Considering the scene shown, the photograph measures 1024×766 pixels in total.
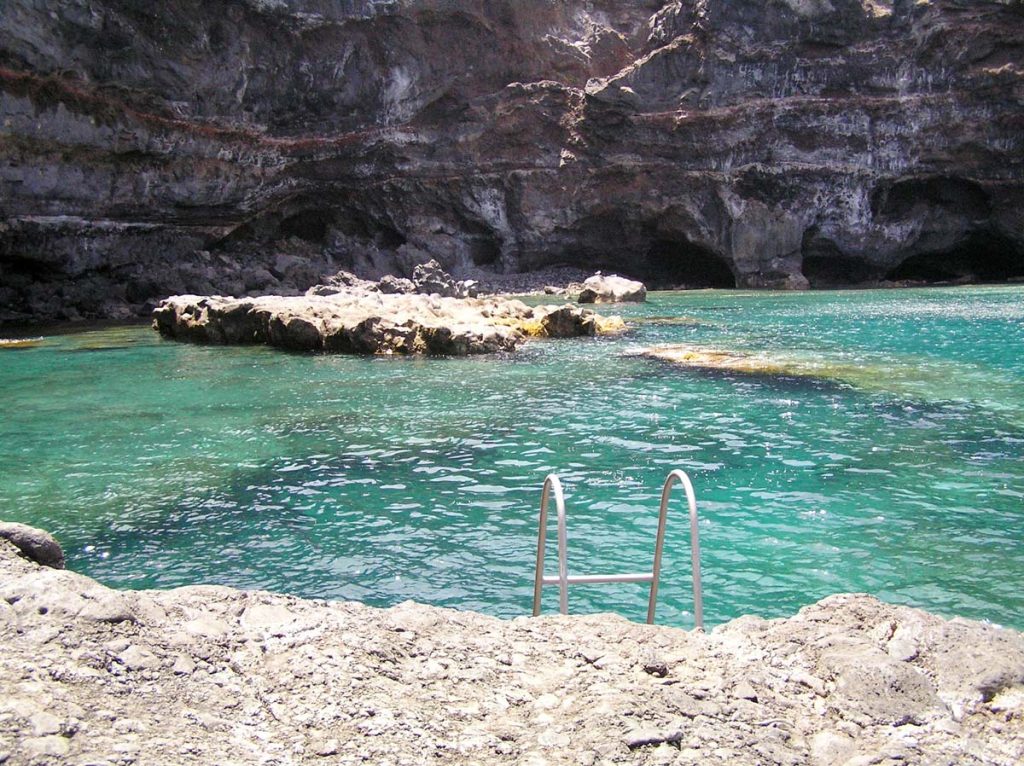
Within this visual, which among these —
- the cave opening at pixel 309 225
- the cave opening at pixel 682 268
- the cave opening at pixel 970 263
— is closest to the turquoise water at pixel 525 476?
the cave opening at pixel 309 225

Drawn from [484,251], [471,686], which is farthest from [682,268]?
[471,686]

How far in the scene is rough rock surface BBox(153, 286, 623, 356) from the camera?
2102 cm

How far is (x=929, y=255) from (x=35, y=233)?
151 ft

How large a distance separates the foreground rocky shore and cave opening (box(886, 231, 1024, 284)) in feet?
165

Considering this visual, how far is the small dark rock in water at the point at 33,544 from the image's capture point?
178 inches

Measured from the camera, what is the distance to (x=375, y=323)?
70.3 ft

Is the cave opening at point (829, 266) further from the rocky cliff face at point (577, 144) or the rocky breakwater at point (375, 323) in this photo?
the rocky breakwater at point (375, 323)

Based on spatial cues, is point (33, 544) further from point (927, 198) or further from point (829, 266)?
point (829, 266)

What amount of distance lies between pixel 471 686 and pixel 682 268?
51.4 m

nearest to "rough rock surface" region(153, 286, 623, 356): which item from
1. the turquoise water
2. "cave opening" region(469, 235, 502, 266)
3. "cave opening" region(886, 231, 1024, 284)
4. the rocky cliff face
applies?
the turquoise water

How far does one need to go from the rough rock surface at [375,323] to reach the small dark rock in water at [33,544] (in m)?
16.1

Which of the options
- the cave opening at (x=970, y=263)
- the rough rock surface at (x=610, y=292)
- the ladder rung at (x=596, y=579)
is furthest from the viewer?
the cave opening at (x=970, y=263)

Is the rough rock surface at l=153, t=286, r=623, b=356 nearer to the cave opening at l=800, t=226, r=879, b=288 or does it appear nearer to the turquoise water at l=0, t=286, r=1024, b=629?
the turquoise water at l=0, t=286, r=1024, b=629

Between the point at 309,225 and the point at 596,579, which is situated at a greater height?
the point at 309,225
